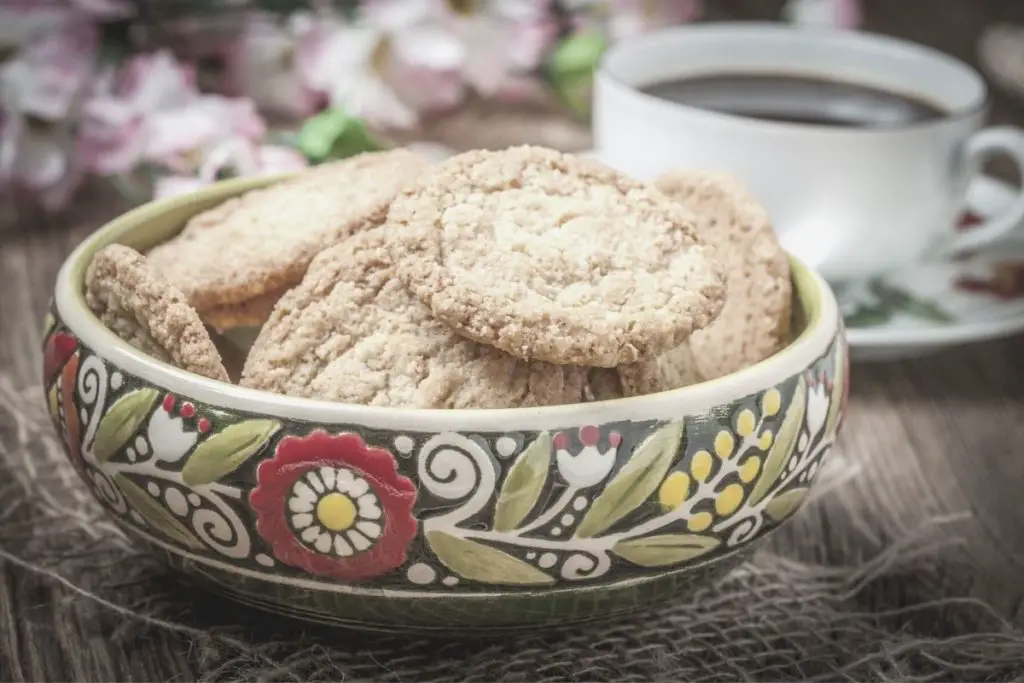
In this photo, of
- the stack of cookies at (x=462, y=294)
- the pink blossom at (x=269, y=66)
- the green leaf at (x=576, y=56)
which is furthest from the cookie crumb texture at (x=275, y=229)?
the green leaf at (x=576, y=56)

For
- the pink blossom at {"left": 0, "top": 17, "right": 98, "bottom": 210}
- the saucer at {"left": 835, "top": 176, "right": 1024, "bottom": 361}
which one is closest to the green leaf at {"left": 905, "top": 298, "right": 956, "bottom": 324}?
the saucer at {"left": 835, "top": 176, "right": 1024, "bottom": 361}

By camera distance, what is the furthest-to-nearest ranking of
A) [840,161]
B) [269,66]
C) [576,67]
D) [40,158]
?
[576,67] → [269,66] → [40,158] → [840,161]

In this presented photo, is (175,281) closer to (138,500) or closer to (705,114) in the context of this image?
(138,500)

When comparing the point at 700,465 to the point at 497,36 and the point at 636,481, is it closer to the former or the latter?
the point at 636,481

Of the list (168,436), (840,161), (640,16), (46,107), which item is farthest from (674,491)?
(640,16)

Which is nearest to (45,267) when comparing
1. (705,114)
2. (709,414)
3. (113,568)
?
(113,568)

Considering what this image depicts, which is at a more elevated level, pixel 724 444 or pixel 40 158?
pixel 724 444

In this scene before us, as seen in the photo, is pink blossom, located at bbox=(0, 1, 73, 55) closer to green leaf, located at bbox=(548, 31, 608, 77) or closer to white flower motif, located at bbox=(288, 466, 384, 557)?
green leaf, located at bbox=(548, 31, 608, 77)
